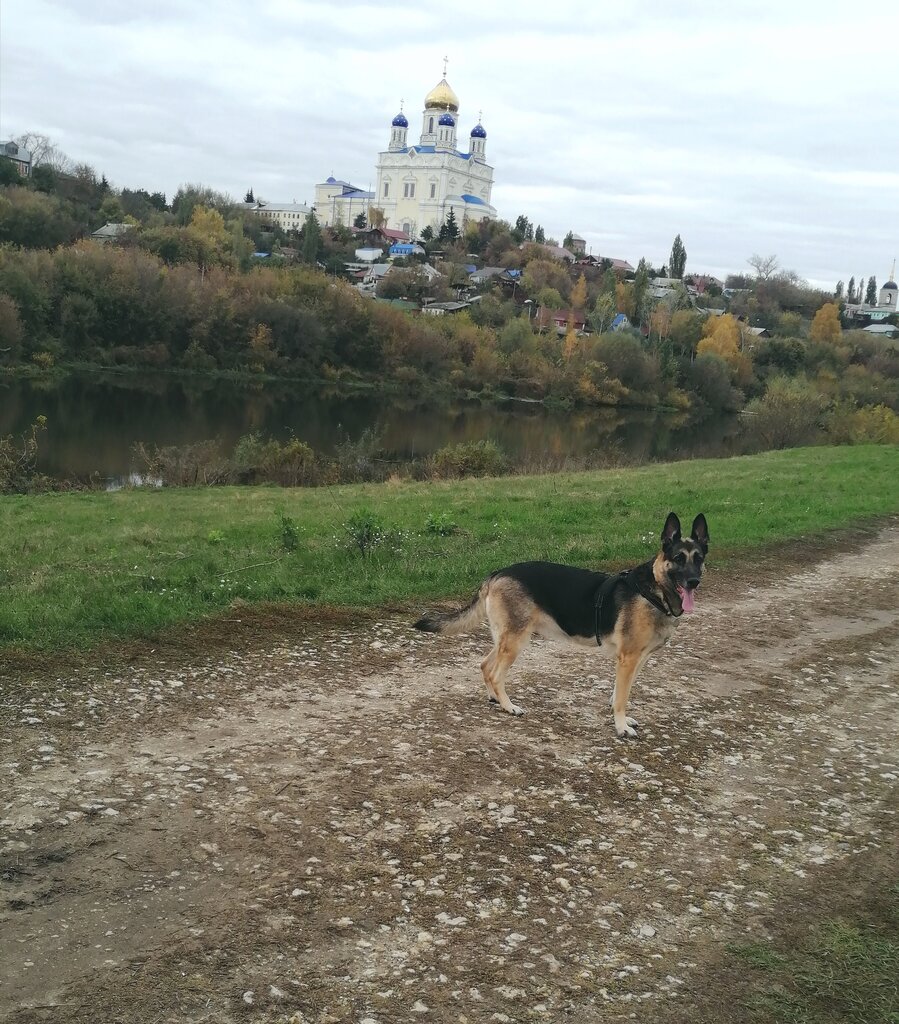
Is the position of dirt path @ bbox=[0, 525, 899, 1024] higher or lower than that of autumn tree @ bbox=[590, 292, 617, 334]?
lower

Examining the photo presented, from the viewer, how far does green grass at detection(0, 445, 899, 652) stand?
1041 cm

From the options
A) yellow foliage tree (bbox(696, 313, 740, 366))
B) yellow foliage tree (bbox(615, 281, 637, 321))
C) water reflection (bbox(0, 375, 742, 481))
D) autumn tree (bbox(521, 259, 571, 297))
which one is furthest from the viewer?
autumn tree (bbox(521, 259, 571, 297))

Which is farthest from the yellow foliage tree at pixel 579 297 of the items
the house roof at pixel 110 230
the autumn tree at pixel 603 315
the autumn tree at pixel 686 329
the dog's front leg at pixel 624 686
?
the dog's front leg at pixel 624 686

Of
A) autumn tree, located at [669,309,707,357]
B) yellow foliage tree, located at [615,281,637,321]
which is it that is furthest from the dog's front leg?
yellow foliage tree, located at [615,281,637,321]

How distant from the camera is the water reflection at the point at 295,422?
41250 mm

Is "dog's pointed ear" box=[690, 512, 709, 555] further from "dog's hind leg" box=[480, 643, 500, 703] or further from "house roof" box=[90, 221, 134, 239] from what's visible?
"house roof" box=[90, 221, 134, 239]

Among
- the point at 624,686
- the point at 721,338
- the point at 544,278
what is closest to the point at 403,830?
the point at 624,686

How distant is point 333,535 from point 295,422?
130ft

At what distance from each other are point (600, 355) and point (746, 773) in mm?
89263

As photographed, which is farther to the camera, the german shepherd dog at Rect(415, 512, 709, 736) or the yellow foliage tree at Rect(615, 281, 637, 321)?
the yellow foliage tree at Rect(615, 281, 637, 321)

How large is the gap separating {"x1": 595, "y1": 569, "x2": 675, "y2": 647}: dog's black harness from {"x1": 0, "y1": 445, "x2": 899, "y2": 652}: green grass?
3.97 meters

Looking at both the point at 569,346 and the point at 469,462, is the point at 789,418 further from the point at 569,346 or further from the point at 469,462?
the point at 569,346

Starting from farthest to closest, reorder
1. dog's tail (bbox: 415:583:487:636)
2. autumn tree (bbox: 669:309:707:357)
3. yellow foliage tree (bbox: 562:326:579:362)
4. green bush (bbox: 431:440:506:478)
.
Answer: autumn tree (bbox: 669:309:707:357) < yellow foliage tree (bbox: 562:326:579:362) < green bush (bbox: 431:440:506:478) < dog's tail (bbox: 415:583:487:636)

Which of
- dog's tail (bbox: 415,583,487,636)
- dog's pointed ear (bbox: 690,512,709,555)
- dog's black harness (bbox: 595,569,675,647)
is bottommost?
dog's tail (bbox: 415,583,487,636)
